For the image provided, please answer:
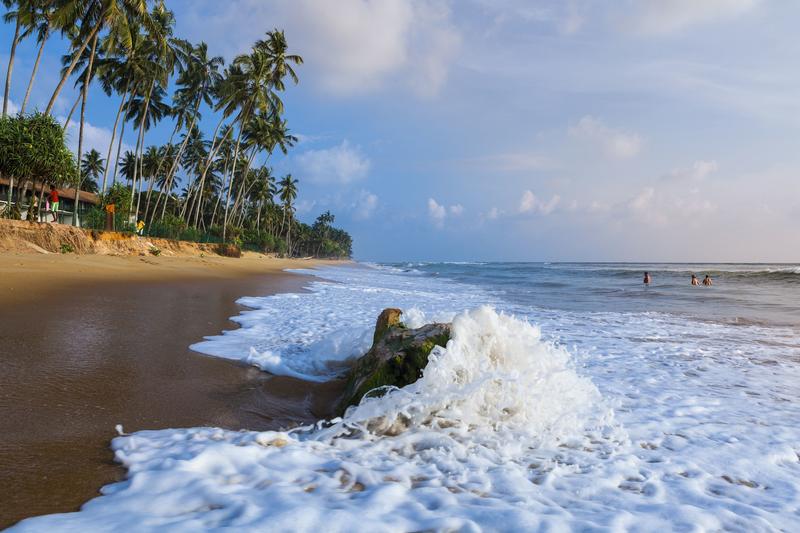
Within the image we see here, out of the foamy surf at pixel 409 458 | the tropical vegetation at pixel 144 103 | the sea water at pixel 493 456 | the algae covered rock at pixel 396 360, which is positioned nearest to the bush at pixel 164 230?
the tropical vegetation at pixel 144 103

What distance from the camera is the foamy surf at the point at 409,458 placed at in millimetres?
2158

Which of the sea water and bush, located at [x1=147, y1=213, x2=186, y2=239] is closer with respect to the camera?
the sea water

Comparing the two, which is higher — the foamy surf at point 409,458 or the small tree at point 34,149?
the small tree at point 34,149

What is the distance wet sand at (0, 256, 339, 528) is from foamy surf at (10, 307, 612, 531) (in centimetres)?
20

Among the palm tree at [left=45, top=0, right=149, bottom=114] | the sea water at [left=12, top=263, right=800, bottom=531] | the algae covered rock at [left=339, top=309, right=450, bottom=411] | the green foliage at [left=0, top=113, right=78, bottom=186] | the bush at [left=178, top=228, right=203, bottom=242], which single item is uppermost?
the palm tree at [left=45, top=0, right=149, bottom=114]

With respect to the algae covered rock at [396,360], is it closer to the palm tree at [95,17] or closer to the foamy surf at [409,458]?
the foamy surf at [409,458]

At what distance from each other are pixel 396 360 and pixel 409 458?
3.60ft

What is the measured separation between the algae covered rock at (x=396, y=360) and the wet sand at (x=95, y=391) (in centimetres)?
47

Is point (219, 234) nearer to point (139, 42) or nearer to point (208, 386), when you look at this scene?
point (139, 42)

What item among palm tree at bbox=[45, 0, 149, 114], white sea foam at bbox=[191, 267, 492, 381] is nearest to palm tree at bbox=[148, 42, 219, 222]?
palm tree at bbox=[45, 0, 149, 114]

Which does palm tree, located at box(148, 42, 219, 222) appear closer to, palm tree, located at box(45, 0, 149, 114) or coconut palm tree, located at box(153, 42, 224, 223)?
coconut palm tree, located at box(153, 42, 224, 223)

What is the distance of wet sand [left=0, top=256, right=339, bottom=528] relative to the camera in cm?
244

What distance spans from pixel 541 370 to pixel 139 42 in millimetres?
35036

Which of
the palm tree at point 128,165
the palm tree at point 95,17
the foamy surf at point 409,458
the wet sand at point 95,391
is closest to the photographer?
the foamy surf at point 409,458
